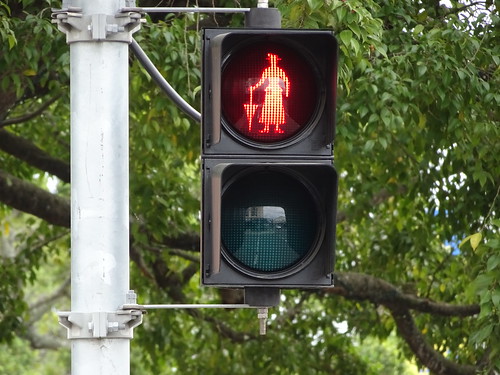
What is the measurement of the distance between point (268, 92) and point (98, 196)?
64 centimetres

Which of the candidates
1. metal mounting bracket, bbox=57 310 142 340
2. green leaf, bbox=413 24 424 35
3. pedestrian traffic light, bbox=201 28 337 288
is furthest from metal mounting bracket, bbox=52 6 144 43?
green leaf, bbox=413 24 424 35

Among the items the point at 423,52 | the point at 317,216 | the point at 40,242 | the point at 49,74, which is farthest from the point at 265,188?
the point at 40,242

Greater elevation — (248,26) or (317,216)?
(248,26)

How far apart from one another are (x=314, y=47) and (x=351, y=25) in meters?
2.79

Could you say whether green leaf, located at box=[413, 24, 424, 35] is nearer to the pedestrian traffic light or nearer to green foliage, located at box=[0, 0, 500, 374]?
green foliage, located at box=[0, 0, 500, 374]

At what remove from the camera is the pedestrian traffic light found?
3781 millimetres

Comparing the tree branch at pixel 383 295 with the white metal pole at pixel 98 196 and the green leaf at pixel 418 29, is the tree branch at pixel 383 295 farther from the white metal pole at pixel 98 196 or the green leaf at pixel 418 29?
the white metal pole at pixel 98 196

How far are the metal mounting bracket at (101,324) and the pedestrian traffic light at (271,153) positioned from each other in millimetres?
413

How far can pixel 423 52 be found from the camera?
809 centimetres

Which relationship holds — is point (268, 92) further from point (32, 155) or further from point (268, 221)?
point (32, 155)

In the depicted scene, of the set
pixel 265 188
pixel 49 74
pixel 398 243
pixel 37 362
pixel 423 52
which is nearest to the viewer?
pixel 265 188

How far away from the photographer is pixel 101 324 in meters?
3.99

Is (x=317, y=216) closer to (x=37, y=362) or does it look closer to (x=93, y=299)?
(x=93, y=299)

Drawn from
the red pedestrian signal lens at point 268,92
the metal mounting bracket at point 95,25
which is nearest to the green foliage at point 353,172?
the metal mounting bracket at point 95,25
